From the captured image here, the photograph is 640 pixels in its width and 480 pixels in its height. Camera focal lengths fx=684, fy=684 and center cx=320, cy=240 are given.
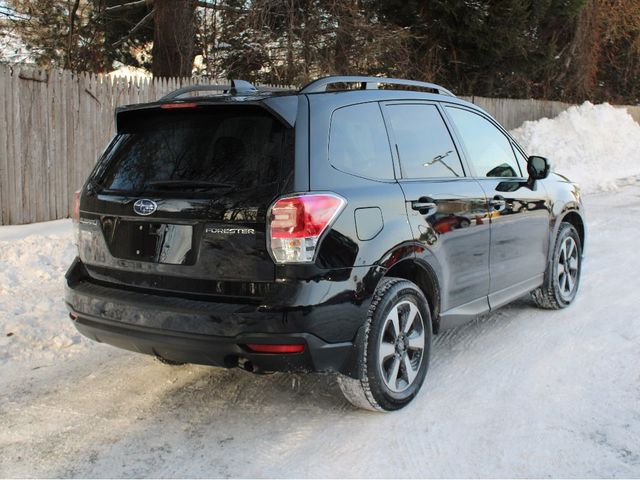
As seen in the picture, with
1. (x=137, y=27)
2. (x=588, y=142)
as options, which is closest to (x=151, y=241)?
(x=137, y=27)

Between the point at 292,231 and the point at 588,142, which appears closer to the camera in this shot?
the point at 292,231

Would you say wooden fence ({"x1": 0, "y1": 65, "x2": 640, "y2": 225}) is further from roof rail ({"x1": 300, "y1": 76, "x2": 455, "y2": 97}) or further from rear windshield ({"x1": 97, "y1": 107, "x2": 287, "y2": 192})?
roof rail ({"x1": 300, "y1": 76, "x2": 455, "y2": 97})

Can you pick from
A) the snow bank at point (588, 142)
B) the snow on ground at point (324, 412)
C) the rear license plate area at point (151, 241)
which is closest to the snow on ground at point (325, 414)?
the snow on ground at point (324, 412)

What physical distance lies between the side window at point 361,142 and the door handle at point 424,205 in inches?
8.6

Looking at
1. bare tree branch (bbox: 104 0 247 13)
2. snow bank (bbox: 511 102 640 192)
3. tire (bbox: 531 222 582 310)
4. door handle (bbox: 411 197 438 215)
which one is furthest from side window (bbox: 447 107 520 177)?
snow bank (bbox: 511 102 640 192)

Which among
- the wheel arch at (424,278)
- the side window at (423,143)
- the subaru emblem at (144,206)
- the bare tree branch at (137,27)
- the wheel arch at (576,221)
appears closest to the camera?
the subaru emblem at (144,206)

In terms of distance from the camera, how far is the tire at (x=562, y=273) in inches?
229

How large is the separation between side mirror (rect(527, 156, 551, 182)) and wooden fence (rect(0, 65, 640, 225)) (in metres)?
6.82

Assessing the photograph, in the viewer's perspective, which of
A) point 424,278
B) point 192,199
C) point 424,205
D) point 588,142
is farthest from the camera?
point 588,142

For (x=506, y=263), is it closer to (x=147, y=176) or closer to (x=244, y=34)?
(x=147, y=176)

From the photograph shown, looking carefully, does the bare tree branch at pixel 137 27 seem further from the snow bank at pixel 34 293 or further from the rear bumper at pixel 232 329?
the rear bumper at pixel 232 329

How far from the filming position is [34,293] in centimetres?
612

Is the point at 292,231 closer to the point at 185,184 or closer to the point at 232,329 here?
the point at 232,329

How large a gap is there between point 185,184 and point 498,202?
2.36m
